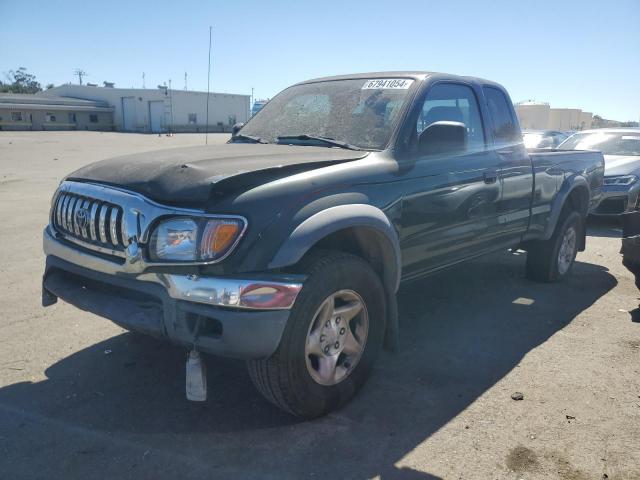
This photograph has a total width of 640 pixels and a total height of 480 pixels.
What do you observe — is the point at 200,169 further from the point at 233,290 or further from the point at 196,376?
the point at 196,376

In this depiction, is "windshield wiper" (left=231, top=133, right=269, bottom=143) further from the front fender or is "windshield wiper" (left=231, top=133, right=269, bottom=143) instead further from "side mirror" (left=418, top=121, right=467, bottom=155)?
the front fender

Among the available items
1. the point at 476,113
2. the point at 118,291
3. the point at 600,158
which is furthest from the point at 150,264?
the point at 600,158

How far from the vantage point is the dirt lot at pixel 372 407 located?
2705 mm

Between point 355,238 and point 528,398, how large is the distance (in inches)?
57.6

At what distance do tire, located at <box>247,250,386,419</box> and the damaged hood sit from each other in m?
0.54

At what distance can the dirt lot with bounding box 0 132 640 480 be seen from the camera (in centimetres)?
271

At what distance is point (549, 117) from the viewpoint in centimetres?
5125

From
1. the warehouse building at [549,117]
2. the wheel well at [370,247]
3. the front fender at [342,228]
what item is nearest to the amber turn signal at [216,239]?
the front fender at [342,228]

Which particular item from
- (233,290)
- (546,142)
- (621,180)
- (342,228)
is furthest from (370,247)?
(546,142)

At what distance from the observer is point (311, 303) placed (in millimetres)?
2818

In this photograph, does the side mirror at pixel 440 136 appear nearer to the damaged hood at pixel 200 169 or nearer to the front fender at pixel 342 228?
the damaged hood at pixel 200 169

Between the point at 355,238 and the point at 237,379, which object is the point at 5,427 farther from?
the point at 355,238

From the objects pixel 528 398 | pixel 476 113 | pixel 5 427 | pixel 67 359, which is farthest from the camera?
pixel 476 113

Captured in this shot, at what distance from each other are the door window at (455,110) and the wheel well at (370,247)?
90 centimetres
